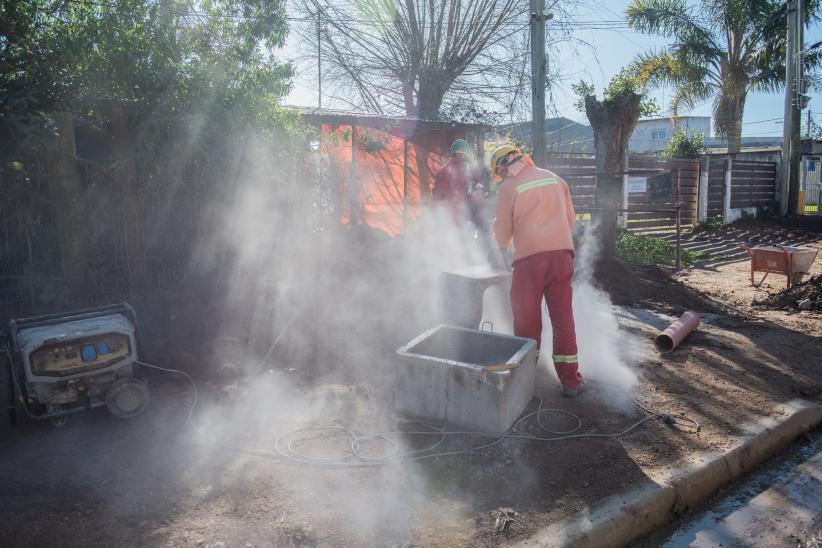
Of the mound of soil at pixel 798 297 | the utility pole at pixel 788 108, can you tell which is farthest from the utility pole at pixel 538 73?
the utility pole at pixel 788 108

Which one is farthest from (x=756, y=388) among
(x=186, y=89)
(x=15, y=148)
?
(x=15, y=148)

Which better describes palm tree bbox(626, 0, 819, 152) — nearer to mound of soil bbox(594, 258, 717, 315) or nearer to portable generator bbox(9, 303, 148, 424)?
mound of soil bbox(594, 258, 717, 315)

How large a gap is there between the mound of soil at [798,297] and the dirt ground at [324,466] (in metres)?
3.15

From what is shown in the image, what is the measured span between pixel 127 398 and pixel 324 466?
63.7 inches

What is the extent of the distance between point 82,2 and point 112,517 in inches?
217

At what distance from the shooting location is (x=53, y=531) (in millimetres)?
2834

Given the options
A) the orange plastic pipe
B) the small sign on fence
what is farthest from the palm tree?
the orange plastic pipe

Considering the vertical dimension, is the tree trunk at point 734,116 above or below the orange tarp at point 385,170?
above

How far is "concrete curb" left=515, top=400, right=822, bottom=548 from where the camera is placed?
2906 millimetres

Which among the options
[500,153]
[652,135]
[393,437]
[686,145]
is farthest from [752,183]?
[652,135]

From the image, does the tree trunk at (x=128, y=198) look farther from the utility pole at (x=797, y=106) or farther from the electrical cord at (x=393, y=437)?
the utility pole at (x=797, y=106)

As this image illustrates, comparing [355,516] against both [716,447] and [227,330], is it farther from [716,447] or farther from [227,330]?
[227,330]

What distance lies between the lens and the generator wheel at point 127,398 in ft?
13.2

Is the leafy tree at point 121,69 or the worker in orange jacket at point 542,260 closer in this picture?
the worker in orange jacket at point 542,260
